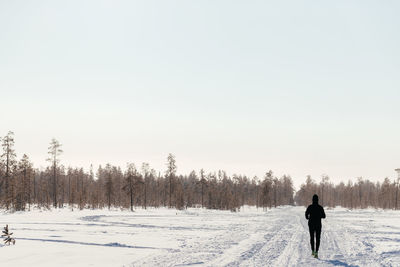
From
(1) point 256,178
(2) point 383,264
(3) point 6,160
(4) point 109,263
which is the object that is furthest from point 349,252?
(1) point 256,178

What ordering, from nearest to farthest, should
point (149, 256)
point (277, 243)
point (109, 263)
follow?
point (109, 263), point (149, 256), point (277, 243)

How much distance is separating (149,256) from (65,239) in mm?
8190

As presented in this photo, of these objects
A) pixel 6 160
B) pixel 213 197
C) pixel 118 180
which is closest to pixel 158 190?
pixel 118 180

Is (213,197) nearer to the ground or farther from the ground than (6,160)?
nearer to the ground

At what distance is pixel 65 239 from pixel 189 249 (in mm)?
7709

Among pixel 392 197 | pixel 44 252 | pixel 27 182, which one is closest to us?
pixel 44 252

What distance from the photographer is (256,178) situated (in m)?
196

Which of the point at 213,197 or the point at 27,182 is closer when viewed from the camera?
the point at 27,182

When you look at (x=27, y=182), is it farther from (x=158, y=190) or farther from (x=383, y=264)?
(x=383, y=264)

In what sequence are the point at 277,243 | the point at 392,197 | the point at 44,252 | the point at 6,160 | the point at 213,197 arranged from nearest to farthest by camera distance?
the point at 44,252, the point at 277,243, the point at 6,160, the point at 213,197, the point at 392,197

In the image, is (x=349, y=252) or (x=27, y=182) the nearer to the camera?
(x=349, y=252)

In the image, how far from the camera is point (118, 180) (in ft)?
438

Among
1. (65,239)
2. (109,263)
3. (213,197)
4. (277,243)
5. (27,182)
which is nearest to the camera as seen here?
(109,263)

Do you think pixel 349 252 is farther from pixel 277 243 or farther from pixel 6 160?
pixel 6 160
